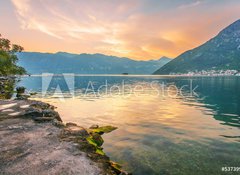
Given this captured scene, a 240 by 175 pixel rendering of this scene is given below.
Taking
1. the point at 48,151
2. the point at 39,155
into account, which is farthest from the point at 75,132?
the point at 39,155

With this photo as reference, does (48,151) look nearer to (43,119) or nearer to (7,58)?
(43,119)

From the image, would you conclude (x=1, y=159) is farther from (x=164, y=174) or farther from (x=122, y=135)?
(x=122, y=135)

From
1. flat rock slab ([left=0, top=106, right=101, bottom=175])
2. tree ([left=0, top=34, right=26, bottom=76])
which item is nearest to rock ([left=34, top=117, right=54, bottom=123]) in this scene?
flat rock slab ([left=0, top=106, right=101, bottom=175])

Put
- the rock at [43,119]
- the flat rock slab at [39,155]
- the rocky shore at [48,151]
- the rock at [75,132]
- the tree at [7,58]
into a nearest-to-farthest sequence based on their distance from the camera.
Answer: the flat rock slab at [39,155] < the rocky shore at [48,151] < the rock at [75,132] < the rock at [43,119] < the tree at [7,58]

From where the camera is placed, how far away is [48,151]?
57.0 ft

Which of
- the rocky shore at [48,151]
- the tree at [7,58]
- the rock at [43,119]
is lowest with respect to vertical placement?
the rocky shore at [48,151]

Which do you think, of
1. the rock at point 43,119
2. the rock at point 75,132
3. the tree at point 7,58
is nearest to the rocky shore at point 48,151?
the rock at point 75,132

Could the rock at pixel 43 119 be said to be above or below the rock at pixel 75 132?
above

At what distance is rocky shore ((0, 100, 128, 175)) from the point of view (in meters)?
14.5

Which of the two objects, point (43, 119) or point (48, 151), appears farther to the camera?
point (43, 119)

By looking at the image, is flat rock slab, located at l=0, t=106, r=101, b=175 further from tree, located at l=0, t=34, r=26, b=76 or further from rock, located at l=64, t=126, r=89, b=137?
tree, located at l=0, t=34, r=26, b=76

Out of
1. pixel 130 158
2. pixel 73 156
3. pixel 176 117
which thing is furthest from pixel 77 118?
pixel 73 156

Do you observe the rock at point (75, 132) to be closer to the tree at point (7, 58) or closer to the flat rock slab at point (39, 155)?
the flat rock slab at point (39, 155)

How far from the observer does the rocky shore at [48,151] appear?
14.5 metres
